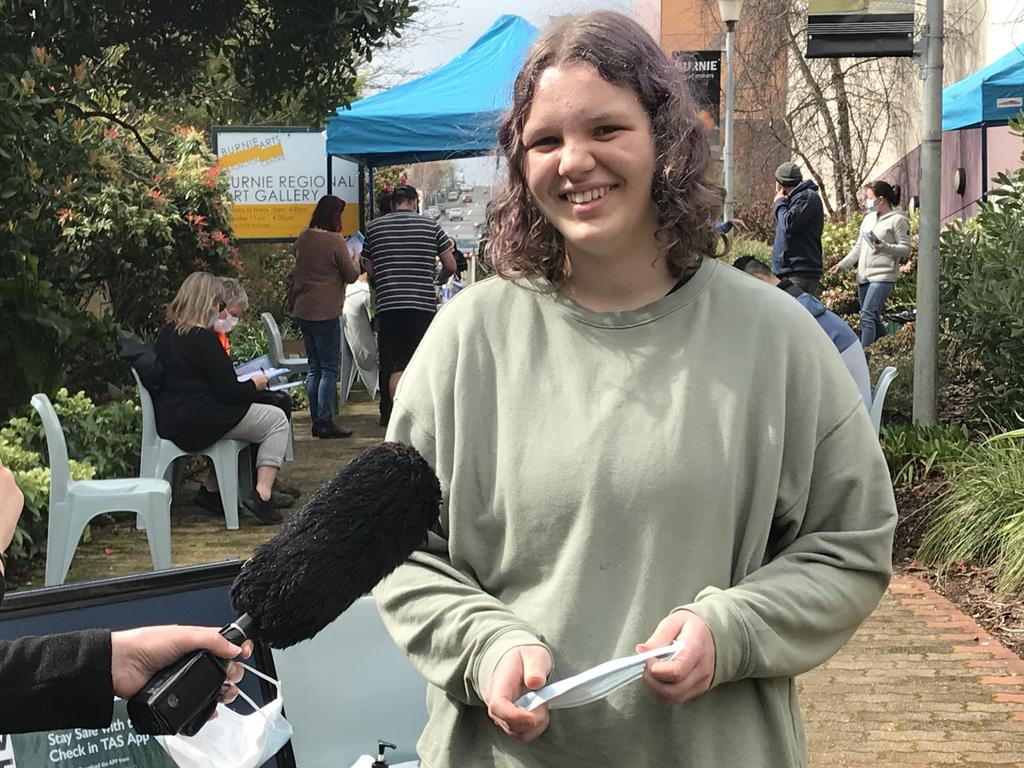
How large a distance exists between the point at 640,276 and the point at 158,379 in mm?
6284

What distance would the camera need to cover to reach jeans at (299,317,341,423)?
11445 millimetres

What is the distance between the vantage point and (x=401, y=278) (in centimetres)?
1105

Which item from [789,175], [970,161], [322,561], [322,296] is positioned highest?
[970,161]

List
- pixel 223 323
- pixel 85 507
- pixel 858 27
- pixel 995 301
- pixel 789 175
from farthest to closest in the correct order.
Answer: pixel 789 175 < pixel 223 323 < pixel 858 27 < pixel 995 301 < pixel 85 507

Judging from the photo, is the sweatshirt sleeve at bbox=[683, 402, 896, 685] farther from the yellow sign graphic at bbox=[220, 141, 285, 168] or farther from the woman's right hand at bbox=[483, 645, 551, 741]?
the yellow sign graphic at bbox=[220, 141, 285, 168]

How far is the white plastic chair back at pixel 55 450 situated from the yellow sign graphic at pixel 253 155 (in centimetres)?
941

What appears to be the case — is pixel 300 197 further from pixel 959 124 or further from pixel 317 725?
pixel 317 725

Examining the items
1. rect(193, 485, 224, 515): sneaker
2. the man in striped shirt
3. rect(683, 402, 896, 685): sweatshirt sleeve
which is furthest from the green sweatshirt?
the man in striped shirt

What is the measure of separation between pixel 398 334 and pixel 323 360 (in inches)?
29.6


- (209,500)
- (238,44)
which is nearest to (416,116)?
(238,44)

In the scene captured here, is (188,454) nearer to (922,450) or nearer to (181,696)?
(922,450)

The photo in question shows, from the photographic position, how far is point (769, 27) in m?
27.5

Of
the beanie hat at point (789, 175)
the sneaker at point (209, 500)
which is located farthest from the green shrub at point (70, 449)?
the beanie hat at point (789, 175)

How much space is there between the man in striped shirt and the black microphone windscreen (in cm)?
912
